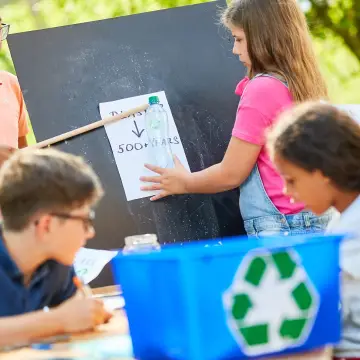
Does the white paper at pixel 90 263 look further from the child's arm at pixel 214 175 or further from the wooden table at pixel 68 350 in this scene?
the wooden table at pixel 68 350

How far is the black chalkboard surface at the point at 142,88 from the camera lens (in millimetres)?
3152

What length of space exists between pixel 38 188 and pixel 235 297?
2.18 ft

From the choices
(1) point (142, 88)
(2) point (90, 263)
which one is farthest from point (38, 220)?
(1) point (142, 88)

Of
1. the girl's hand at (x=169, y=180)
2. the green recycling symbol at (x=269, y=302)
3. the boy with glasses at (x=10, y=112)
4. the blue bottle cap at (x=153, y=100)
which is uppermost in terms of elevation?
the boy with glasses at (x=10, y=112)

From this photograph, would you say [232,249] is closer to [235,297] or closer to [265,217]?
[235,297]

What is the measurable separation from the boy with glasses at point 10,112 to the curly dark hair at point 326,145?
5.43ft

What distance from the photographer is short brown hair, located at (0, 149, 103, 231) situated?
195cm

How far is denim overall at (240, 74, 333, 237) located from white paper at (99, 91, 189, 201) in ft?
1.11

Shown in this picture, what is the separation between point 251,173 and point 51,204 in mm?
1127

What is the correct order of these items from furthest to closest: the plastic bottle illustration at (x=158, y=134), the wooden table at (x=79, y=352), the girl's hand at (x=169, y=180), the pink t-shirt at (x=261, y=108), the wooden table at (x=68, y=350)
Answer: the plastic bottle illustration at (x=158, y=134), the girl's hand at (x=169, y=180), the pink t-shirt at (x=261, y=108), the wooden table at (x=68, y=350), the wooden table at (x=79, y=352)

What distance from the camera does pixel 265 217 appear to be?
9.43 feet

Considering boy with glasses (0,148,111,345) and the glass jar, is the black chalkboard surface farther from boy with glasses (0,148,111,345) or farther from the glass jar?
boy with glasses (0,148,111,345)

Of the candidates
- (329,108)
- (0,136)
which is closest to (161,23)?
(0,136)

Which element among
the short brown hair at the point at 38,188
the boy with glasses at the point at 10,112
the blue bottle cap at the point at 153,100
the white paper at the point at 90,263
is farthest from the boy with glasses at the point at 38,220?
the boy with glasses at the point at 10,112
